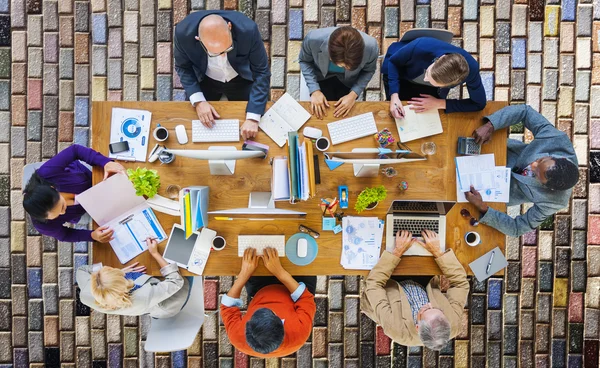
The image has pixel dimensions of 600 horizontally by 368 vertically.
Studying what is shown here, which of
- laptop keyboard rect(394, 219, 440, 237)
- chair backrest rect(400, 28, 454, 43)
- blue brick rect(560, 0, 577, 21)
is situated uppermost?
blue brick rect(560, 0, 577, 21)

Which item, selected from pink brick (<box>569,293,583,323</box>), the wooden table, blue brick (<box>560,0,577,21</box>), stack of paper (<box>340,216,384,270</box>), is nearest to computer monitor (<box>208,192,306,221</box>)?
the wooden table

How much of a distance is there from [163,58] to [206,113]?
1270 millimetres

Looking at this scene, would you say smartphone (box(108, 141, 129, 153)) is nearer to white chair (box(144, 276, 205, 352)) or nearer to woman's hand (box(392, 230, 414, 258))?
white chair (box(144, 276, 205, 352))

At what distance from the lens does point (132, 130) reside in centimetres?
264

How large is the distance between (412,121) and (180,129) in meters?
1.42

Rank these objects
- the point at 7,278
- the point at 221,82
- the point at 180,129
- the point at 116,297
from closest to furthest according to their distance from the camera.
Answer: the point at 116,297
the point at 180,129
the point at 221,82
the point at 7,278

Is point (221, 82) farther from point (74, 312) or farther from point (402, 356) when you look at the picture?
point (402, 356)

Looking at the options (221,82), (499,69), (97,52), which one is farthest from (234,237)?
(499,69)

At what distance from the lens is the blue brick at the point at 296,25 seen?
359cm

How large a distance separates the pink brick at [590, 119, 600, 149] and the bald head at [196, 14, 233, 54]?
3031mm

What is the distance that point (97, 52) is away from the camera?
358cm

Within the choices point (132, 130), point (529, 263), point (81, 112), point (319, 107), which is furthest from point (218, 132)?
point (529, 263)

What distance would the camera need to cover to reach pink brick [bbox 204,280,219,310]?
3531mm

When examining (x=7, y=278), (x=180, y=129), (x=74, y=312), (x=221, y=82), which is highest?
(x=221, y=82)
